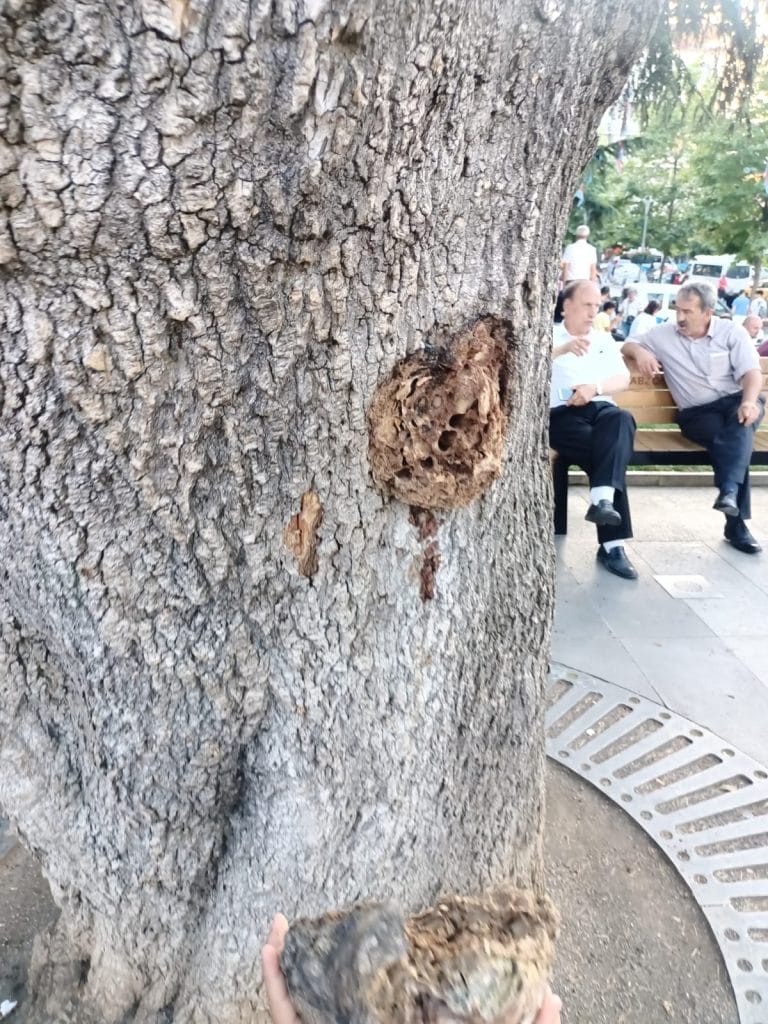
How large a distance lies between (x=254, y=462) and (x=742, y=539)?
4.75 metres

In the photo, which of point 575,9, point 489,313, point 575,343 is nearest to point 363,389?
point 489,313

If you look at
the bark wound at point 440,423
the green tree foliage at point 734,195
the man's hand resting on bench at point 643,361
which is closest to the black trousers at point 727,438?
the man's hand resting on bench at point 643,361

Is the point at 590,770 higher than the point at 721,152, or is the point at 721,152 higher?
the point at 721,152

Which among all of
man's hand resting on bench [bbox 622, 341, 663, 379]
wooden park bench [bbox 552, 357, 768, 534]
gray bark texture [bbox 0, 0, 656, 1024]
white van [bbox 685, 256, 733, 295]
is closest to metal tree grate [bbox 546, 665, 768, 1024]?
gray bark texture [bbox 0, 0, 656, 1024]

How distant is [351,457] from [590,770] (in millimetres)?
2187

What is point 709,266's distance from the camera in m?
31.5

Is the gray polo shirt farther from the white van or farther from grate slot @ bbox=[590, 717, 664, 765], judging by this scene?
the white van

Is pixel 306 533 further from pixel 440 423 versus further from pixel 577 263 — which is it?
pixel 577 263

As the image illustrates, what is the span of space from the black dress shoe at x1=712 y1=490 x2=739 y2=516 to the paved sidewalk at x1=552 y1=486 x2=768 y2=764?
33cm

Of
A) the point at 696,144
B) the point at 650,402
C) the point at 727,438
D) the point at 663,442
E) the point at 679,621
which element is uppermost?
the point at 696,144

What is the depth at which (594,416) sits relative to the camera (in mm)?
4863

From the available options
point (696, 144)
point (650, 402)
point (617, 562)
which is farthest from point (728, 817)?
point (696, 144)

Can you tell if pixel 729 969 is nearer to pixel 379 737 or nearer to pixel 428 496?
pixel 379 737

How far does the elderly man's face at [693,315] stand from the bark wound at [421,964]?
460 cm
